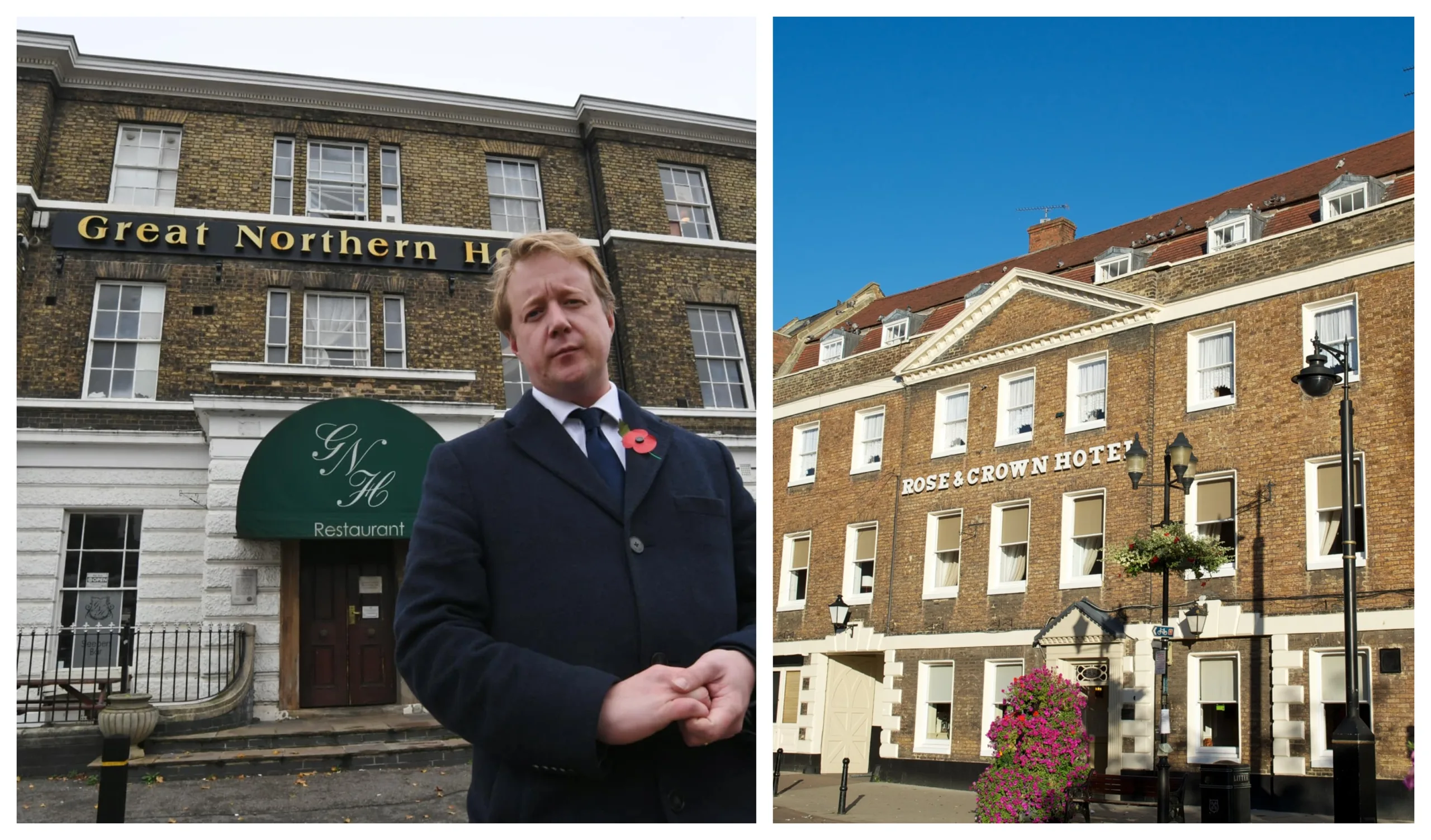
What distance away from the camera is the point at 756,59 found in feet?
18.9

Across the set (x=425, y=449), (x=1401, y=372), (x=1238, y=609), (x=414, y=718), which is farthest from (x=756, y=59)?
(x=1238, y=609)

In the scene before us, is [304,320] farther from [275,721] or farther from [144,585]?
[275,721]

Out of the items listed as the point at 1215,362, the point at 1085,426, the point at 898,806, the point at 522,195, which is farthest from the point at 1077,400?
the point at 522,195

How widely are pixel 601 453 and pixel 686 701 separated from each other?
2.89ft

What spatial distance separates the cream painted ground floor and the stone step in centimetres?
587

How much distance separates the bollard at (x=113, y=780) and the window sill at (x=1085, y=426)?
35.1ft

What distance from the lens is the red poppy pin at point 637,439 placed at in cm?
438

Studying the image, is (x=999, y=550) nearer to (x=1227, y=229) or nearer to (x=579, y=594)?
(x=1227, y=229)

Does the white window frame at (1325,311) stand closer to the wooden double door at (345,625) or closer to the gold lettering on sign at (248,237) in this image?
the wooden double door at (345,625)

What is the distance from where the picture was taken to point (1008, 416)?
46.5 ft

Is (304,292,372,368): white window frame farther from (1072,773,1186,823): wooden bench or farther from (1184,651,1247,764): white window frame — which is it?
(1184,651,1247,764): white window frame

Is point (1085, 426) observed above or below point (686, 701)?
above
